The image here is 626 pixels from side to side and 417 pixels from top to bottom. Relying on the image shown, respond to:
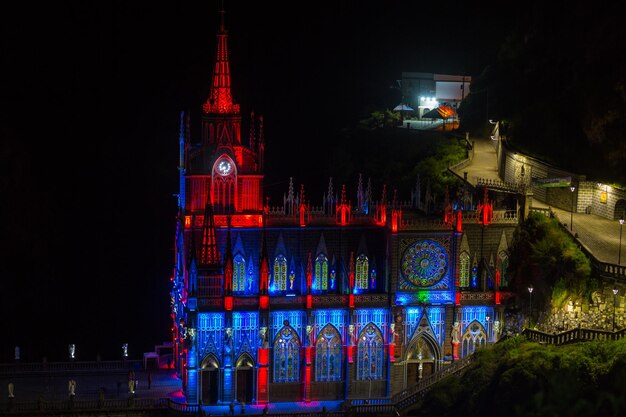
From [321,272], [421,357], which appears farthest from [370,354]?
[321,272]

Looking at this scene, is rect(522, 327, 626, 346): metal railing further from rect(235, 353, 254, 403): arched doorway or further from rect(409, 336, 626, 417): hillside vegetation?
rect(235, 353, 254, 403): arched doorway

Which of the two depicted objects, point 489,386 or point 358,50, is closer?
point 489,386

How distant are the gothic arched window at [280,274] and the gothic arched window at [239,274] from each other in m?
1.93

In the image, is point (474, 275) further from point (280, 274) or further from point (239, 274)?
point (239, 274)

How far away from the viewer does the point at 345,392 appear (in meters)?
82.1

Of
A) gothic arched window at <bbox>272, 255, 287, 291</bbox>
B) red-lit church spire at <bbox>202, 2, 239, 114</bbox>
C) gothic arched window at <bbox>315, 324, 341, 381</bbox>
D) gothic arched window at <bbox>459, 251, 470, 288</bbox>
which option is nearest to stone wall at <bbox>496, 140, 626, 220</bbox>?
gothic arched window at <bbox>459, 251, 470, 288</bbox>

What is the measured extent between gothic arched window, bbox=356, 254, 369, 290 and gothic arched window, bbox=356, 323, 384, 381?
252 cm

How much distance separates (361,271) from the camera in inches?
3263

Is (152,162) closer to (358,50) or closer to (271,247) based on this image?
(358,50)

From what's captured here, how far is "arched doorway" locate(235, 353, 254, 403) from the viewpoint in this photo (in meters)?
80.6

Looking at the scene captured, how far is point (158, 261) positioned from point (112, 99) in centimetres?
2517

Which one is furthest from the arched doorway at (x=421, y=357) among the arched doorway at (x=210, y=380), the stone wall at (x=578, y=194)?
the stone wall at (x=578, y=194)

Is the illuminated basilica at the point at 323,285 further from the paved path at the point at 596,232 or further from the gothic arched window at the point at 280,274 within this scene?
the paved path at the point at 596,232

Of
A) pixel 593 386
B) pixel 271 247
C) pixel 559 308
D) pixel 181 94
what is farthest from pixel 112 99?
pixel 593 386
